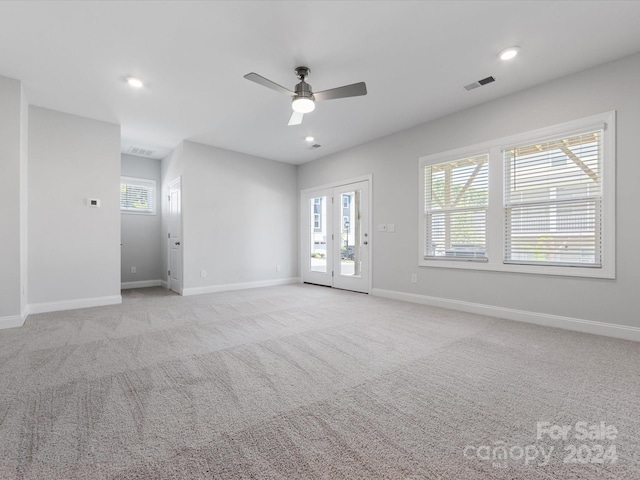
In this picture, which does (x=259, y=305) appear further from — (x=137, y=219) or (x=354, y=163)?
(x=137, y=219)

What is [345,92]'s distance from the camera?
295cm

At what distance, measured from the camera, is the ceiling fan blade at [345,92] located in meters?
2.84

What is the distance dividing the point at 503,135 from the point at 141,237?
6.84m

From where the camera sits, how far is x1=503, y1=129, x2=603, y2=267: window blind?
3.20 m

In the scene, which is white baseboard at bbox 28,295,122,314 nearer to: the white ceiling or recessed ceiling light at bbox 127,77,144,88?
the white ceiling

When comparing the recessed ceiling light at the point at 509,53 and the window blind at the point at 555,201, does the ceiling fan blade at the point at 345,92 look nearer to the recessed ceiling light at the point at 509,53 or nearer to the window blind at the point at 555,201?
the recessed ceiling light at the point at 509,53

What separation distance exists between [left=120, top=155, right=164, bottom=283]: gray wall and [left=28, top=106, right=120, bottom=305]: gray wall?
1783 mm

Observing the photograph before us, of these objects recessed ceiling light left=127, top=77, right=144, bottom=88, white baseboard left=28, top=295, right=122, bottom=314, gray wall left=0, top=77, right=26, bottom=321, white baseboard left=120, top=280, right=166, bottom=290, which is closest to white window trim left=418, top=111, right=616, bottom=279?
recessed ceiling light left=127, top=77, right=144, bottom=88

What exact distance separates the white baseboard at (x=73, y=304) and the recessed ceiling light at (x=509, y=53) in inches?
232

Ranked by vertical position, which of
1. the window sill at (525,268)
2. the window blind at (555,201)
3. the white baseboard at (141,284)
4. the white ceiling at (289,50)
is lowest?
the white baseboard at (141,284)

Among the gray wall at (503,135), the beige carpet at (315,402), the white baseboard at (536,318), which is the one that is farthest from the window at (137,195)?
the white baseboard at (536,318)

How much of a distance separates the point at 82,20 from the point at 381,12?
96.3 inches

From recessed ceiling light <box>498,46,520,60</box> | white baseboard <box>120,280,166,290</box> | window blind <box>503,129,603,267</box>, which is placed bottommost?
white baseboard <box>120,280,166,290</box>

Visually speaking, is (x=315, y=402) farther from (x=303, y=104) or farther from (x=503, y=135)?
(x=503, y=135)
